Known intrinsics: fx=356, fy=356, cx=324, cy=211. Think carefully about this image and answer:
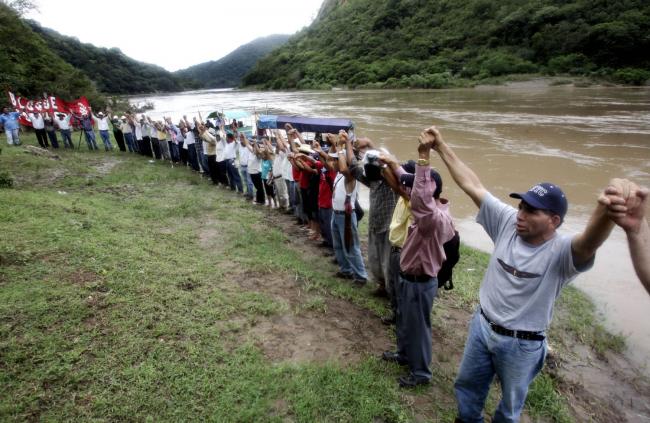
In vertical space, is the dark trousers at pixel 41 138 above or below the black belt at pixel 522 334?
above

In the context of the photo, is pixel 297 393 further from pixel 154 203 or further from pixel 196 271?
pixel 154 203

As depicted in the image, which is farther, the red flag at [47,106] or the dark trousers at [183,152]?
the red flag at [47,106]

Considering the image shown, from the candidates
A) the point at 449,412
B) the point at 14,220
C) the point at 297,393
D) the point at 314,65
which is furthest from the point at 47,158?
the point at 314,65

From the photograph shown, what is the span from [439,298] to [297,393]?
7.75 ft

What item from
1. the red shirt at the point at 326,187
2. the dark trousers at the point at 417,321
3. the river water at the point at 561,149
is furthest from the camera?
the river water at the point at 561,149

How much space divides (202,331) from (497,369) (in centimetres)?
244

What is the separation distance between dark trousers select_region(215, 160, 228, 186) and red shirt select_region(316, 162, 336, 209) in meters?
4.80

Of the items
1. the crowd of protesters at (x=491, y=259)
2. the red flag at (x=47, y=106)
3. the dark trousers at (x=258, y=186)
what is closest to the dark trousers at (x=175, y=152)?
the red flag at (x=47, y=106)

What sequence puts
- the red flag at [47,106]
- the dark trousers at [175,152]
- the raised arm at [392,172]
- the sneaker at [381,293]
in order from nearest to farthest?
the raised arm at [392,172] < the sneaker at [381,293] < the dark trousers at [175,152] < the red flag at [47,106]

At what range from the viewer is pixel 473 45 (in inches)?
2056

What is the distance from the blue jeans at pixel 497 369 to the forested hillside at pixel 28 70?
85.7 ft

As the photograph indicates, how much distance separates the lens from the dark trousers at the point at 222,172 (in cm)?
920

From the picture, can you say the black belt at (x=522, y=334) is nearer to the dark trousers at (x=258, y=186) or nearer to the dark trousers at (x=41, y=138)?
the dark trousers at (x=258, y=186)

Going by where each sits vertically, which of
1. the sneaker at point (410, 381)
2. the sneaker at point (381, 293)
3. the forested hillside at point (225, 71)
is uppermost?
the forested hillside at point (225, 71)
